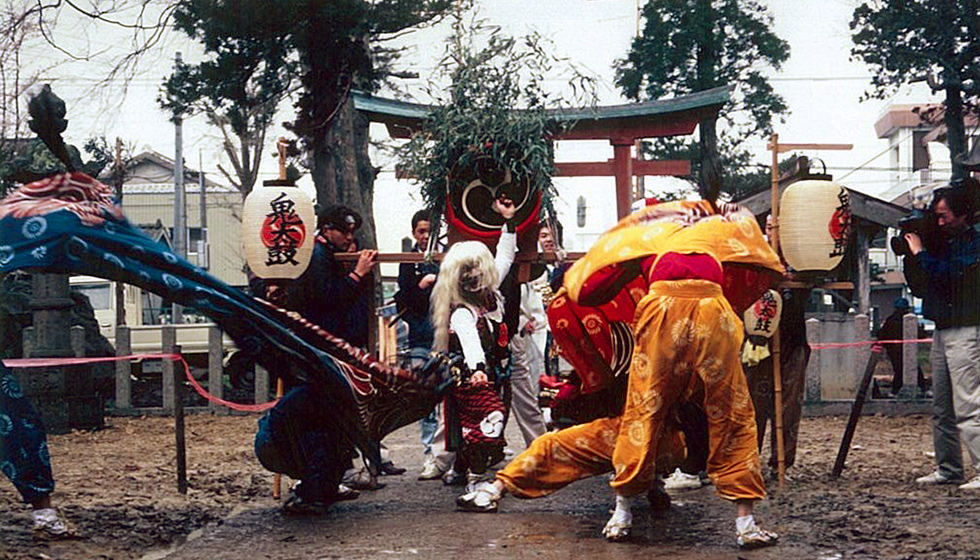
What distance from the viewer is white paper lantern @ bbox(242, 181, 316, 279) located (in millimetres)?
6832

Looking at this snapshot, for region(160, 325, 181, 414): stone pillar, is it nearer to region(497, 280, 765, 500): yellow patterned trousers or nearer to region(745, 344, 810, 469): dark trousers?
region(745, 344, 810, 469): dark trousers

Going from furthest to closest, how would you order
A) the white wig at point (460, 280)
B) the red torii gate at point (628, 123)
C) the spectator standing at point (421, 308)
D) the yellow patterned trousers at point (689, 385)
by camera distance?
the red torii gate at point (628, 123) → the spectator standing at point (421, 308) → the white wig at point (460, 280) → the yellow patterned trousers at point (689, 385)

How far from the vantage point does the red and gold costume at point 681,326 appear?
510 centimetres

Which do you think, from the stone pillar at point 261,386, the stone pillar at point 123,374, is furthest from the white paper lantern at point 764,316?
the stone pillar at point 123,374

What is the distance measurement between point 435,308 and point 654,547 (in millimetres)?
2105

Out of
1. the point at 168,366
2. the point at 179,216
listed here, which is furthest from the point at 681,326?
the point at 179,216

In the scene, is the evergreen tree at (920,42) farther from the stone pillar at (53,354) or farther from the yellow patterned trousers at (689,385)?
the stone pillar at (53,354)

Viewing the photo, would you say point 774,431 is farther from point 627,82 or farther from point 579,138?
point 579,138

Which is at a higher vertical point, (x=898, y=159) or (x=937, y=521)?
(x=898, y=159)

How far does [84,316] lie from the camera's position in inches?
573

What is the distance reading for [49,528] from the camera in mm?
5402

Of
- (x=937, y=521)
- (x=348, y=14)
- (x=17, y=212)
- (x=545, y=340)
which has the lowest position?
(x=937, y=521)

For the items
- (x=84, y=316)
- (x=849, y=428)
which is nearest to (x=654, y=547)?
(x=849, y=428)

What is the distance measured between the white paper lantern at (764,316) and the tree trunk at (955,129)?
4.00 m
